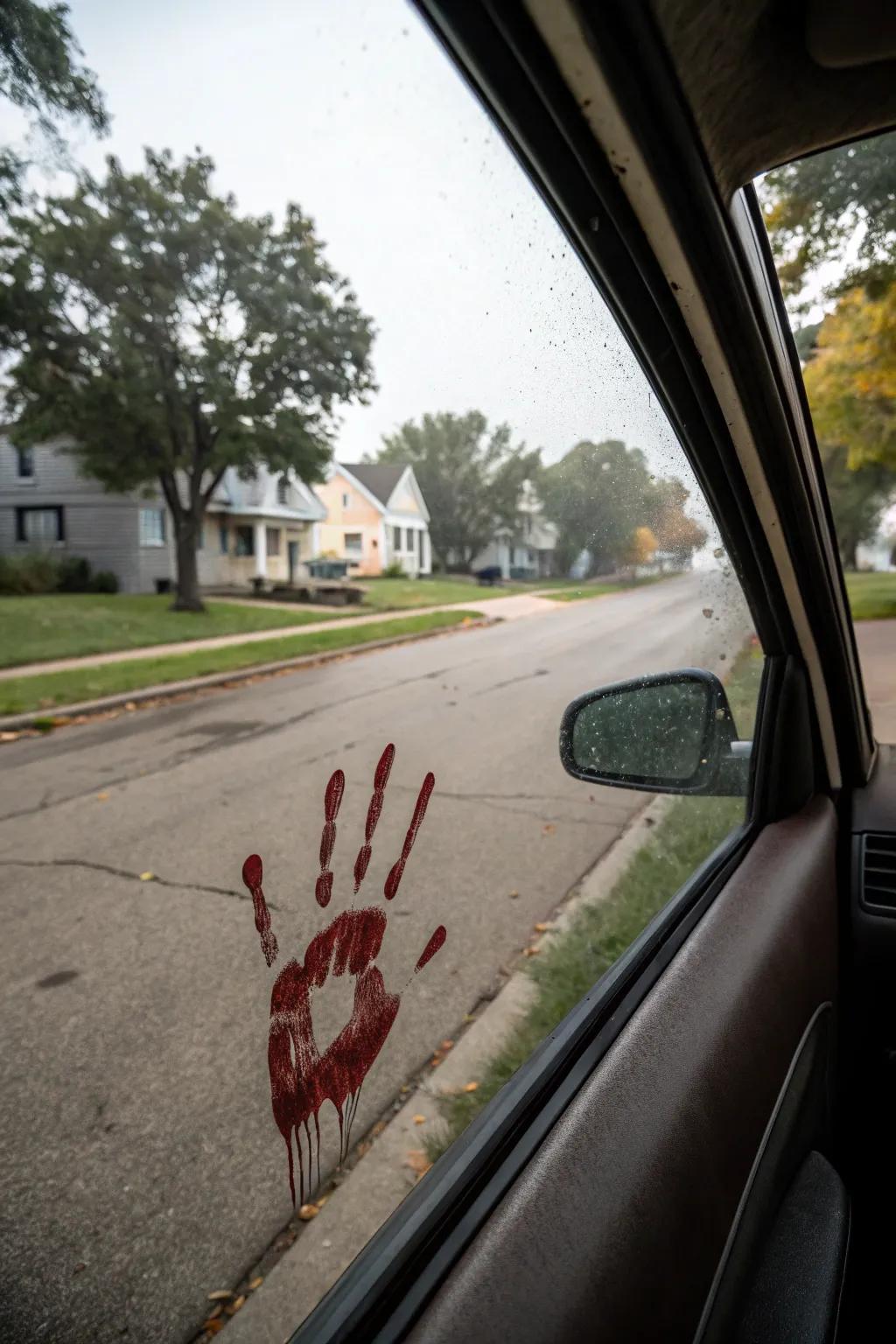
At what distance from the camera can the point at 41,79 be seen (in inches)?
25.5

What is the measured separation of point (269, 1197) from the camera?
1.24m

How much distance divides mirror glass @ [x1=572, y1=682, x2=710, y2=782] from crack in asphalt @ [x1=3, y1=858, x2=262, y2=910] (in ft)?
2.50

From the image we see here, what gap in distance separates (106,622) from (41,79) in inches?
38.8

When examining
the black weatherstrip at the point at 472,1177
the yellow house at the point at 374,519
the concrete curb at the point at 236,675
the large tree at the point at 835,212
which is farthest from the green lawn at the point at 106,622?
the large tree at the point at 835,212

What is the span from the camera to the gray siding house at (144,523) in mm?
928

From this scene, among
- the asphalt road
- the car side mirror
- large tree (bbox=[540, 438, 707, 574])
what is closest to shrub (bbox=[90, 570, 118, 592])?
the asphalt road

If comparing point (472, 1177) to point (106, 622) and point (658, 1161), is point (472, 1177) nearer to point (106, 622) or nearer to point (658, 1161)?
point (658, 1161)

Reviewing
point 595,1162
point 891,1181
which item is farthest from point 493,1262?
point 891,1181

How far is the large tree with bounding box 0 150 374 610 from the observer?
0.76m

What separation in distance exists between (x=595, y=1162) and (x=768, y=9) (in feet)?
4.53

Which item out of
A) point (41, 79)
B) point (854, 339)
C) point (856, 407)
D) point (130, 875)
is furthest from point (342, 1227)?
point (856, 407)

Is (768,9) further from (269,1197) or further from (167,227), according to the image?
(269,1197)

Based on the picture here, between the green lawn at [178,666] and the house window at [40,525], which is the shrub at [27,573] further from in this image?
the green lawn at [178,666]

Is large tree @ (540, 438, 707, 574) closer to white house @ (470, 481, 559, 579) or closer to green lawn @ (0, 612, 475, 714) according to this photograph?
white house @ (470, 481, 559, 579)
